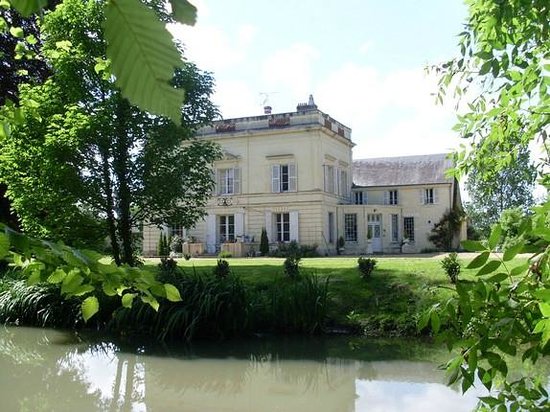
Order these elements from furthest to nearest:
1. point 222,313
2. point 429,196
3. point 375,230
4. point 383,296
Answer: point 429,196, point 375,230, point 383,296, point 222,313

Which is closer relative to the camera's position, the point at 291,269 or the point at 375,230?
the point at 291,269

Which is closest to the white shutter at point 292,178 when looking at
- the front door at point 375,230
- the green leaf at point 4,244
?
the front door at point 375,230

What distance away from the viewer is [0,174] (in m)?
11.4

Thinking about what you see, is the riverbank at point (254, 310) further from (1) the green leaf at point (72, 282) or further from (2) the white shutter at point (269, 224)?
(2) the white shutter at point (269, 224)

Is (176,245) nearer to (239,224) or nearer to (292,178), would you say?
(239,224)

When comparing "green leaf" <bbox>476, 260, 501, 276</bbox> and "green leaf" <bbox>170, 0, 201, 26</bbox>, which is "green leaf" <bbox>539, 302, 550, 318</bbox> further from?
"green leaf" <bbox>170, 0, 201, 26</bbox>

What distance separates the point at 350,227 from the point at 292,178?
15.2ft

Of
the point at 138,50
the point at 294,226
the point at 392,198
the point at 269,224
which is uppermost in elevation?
the point at 392,198

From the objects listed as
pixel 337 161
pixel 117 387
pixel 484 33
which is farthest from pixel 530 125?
pixel 337 161

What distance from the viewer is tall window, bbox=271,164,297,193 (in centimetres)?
2945

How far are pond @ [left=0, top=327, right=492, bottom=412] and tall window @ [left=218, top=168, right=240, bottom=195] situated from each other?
20.7 m

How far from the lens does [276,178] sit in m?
29.8

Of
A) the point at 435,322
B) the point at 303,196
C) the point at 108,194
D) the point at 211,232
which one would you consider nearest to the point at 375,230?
the point at 303,196

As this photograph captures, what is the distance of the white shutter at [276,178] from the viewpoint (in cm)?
2969
